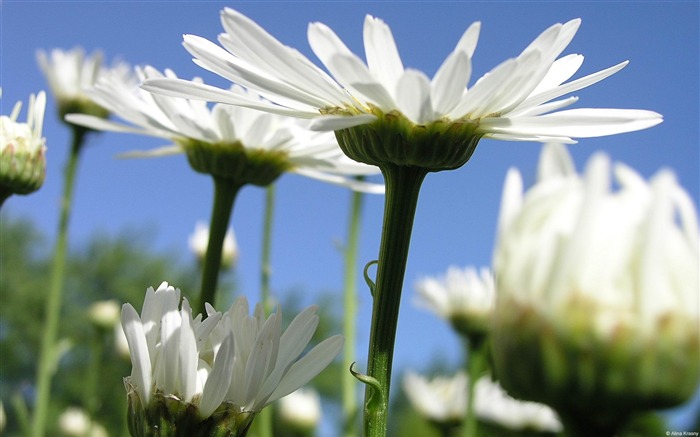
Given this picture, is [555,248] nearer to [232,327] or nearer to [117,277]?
[232,327]

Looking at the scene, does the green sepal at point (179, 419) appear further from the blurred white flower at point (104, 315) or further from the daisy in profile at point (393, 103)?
A: the blurred white flower at point (104, 315)

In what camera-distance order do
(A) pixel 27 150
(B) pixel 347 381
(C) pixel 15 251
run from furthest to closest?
(C) pixel 15 251
(B) pixel 347 381
(A) pixel 27 150

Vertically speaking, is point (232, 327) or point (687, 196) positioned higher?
point (687, 196)

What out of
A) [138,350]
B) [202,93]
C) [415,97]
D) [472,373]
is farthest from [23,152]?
[472,373]

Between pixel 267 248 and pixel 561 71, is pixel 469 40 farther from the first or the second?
pixel 267 248

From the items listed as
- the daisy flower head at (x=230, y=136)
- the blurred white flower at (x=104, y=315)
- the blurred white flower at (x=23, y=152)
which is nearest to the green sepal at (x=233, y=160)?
the daisy flower head at (x=230, y=136)

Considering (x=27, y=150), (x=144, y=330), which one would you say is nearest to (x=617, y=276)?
(x=144, y=330)
